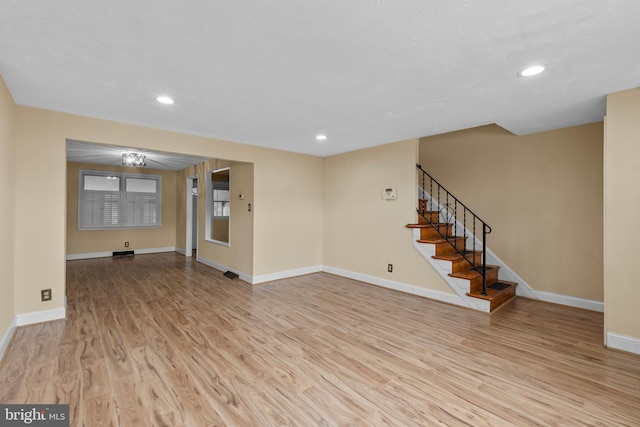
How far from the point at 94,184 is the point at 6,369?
6.20m

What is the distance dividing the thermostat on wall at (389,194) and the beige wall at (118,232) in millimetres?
6491

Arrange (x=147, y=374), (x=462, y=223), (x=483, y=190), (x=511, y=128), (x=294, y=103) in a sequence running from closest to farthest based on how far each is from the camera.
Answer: (x=147, y=374), (x=294, y=103), (x=511, y=128), (x=483, y=190), (x=462, y=223)

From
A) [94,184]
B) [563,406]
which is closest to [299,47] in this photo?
[563,406]

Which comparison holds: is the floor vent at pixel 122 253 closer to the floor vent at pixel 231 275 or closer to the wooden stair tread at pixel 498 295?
the floor vent at pixel 231 275

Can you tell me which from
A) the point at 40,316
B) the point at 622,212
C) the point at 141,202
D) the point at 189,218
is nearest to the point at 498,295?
the point at 622,212

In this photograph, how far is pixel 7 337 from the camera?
8.63ft

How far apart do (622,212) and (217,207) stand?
22.3ft

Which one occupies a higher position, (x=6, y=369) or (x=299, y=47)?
(x=299, y=47)

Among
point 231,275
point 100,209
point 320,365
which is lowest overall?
point 320,365

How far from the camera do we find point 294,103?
2916 mm

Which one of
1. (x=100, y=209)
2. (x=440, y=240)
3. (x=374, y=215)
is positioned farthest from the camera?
(x=100, y=209)

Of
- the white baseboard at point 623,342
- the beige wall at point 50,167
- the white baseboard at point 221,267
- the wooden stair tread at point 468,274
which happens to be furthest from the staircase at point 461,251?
the beige wall at point 50,167

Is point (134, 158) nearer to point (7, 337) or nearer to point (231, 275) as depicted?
point (231, 275)

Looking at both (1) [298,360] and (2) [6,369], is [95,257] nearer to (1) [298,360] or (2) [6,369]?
(2) [6,369]
